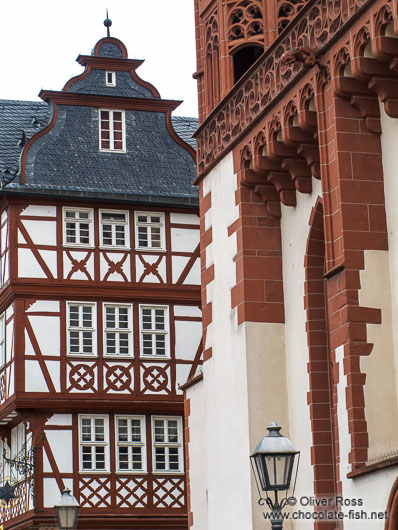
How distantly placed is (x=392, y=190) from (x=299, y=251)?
9.85ft

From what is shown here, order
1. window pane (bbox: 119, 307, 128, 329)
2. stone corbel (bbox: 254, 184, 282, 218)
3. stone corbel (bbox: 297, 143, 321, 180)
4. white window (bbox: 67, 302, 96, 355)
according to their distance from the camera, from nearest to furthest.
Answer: stone corbel (bbox: 297, 143, 321, 180), stone corbel (bbox: 254, 184, 282, 218), white window (bbox: 67, 302, 96, 355), window pane (bbox: 119, 307, 128, 329)

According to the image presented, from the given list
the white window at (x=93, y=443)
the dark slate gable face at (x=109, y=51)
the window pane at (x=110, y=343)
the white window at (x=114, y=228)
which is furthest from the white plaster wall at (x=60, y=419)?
the dark slate gable face at (x=109, y=51)

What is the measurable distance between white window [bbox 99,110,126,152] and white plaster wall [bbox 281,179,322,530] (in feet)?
58.4

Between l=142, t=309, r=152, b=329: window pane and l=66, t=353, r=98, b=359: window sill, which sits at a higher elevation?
l=142, t=309, r=152, b=329: window pane

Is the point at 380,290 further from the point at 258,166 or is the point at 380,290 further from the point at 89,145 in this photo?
the point at 89,145

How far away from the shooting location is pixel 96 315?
3575cm

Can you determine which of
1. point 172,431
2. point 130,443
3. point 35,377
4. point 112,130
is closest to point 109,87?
point 112,130

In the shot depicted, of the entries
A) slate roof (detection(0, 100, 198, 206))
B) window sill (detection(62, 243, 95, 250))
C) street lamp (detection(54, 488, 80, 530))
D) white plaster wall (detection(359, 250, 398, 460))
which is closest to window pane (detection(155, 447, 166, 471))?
window sill (detection(62, 243, 95, 250))

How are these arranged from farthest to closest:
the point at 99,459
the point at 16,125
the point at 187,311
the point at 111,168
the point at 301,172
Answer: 1. the point at 16,125
2. the point at 111,168
3. the point at 187,311
4. the point at 99,459
5. the point at 301,172

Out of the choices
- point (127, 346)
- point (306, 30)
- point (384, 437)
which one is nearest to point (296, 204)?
point (306, 30)

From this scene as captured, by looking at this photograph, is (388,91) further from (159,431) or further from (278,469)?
(159,431)

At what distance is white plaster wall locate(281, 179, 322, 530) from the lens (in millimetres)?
19391

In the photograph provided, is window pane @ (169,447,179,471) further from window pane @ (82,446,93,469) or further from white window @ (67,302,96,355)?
white window @ (67,302,96,355)

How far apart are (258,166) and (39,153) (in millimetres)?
17339
